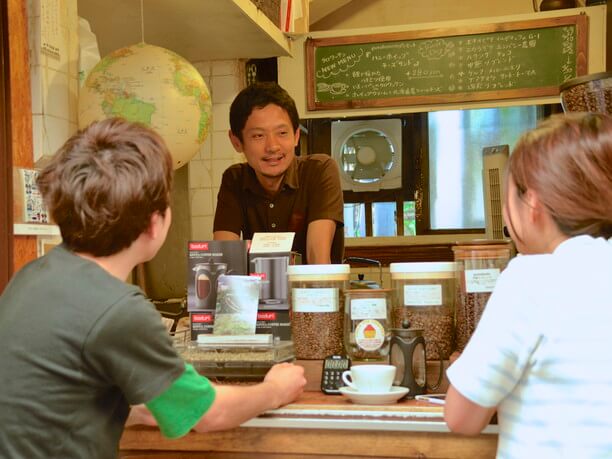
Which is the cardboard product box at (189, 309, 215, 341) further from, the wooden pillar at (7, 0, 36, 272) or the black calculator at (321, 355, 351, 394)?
the wooden pillar at (7, 0, 36, 272)

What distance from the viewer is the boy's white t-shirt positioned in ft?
4.20

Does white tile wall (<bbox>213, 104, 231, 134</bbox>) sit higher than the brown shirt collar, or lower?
higher

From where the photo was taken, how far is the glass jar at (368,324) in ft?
6.27

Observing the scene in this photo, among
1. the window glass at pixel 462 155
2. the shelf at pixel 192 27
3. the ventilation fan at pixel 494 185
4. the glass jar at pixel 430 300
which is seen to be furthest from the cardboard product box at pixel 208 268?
the window glass at pixel 462 155

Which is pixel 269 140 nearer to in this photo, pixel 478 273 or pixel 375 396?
pixel 478 273

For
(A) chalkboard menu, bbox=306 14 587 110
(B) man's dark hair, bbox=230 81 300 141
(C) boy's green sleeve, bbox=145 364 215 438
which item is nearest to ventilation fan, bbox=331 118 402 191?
(A) chalkboard menu, bbox=306 14 587 110

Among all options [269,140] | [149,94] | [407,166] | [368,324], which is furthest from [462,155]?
[368,324]

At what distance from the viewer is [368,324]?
1912 mm

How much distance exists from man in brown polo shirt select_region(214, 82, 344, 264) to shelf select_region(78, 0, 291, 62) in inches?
28.3

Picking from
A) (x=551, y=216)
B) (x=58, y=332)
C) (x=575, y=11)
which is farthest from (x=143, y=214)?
(x=575, y=11)

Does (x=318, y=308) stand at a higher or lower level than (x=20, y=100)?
lower

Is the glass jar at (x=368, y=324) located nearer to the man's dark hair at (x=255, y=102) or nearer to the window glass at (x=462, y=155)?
the man's dark hair at (x=255, y=102)

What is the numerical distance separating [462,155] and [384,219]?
89 cm

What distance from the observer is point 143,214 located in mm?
1357
